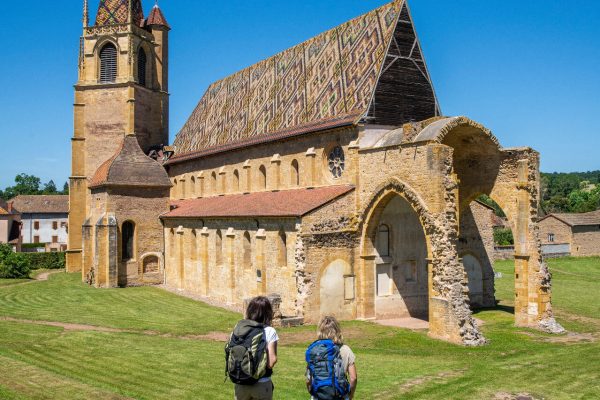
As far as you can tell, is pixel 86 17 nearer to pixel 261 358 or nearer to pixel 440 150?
pixel 440 150

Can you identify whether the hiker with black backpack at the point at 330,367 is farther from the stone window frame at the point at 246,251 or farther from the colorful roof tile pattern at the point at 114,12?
the colorful roof tile pattern at the point at 114,12

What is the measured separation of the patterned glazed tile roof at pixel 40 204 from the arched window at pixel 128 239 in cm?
4922

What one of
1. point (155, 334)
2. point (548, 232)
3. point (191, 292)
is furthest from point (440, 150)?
point (548, 232)

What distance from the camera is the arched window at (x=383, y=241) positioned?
87.8 feet

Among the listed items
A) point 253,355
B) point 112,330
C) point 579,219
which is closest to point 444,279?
point 112,330

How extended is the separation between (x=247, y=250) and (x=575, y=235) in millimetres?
41565

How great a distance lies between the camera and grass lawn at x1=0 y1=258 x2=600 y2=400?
13138mm

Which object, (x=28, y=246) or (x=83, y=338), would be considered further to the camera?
(x=28, y=246)

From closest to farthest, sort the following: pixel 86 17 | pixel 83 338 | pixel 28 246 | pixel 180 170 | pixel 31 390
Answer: pixel 31 390
pixel 83 338
pixel 180 170
pixel 86 17
pixel 28 246

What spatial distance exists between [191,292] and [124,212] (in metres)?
8.03

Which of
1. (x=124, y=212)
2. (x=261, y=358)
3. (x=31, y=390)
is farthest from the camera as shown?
(x=124, y=212)

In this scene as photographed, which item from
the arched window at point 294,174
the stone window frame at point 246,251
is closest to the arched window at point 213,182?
the arched window at point 294,174

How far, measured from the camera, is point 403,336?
2161 cm

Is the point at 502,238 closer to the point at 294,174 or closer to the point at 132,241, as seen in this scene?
the point at 294,174
